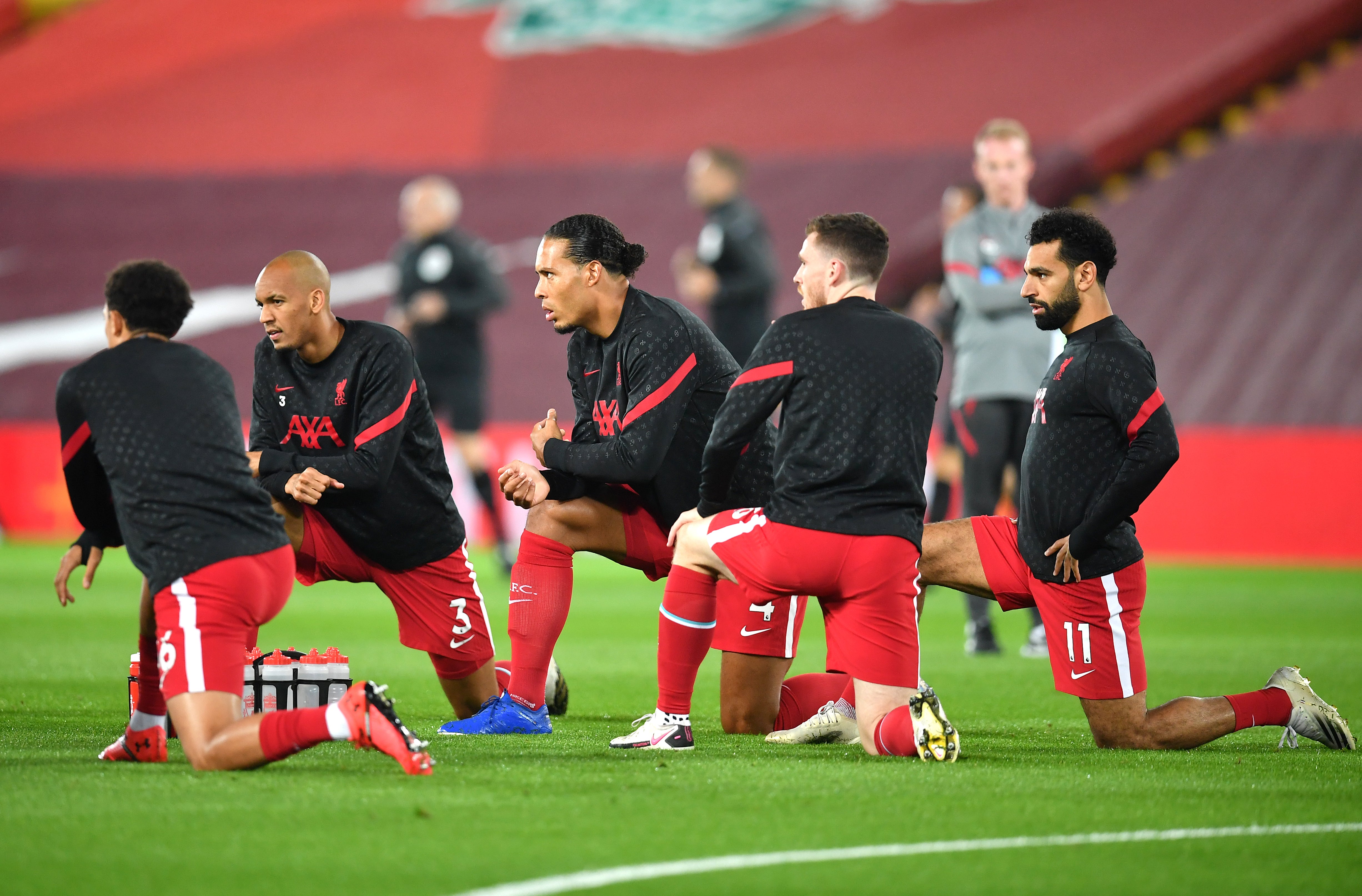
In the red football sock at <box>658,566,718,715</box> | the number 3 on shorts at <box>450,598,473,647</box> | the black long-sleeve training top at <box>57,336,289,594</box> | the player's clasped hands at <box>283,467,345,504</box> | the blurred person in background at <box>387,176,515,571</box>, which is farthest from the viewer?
the blurred person in background at <box>387,176,515,571</box>

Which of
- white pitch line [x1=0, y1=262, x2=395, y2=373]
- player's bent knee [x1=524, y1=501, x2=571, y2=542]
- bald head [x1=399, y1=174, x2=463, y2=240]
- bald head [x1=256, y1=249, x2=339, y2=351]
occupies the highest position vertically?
white pitch line [x1=0, y1=262, x2=395, y2=373]

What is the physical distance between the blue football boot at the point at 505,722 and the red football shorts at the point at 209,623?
44.1 inches

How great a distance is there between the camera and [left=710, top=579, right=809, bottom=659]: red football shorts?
529cm

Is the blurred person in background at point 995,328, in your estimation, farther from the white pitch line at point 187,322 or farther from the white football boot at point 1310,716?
the white pitch line at point 187,322

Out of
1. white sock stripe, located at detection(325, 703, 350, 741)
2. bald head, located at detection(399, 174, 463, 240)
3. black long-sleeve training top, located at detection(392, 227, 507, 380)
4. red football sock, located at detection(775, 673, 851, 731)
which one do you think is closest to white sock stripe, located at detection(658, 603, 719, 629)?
red football sock, located at detection(775, 673, 851, 731)

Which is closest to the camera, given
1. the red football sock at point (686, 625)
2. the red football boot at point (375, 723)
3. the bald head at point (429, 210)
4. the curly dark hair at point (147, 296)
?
the red football boot at point (375, 723)

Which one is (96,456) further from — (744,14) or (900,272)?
(744,14)

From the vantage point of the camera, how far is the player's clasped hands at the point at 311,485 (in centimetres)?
539

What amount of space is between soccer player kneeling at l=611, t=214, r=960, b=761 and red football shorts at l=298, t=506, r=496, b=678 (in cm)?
108

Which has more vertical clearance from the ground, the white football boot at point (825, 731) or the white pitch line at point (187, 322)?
the white pitch line at point (187, 322)

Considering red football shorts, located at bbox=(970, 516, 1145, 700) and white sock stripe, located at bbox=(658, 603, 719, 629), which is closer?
red football shorts, located at bbox=(970, 516, 1145, 700)

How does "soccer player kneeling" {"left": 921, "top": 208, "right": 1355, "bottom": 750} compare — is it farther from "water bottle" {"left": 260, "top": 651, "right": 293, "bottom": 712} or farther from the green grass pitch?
"water bottle" {"left": 260, "top": 651, "right": 293, "bottom": 712}

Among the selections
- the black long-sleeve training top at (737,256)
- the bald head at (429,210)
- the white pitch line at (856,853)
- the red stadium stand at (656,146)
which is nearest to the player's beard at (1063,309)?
the white pitch line at (856,853)

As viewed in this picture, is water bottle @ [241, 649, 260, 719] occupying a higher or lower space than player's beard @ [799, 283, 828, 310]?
lower
